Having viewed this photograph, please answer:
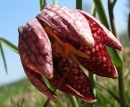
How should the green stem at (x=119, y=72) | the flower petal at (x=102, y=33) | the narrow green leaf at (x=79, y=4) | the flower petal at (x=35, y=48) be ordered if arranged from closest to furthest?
the flower petal at (x=35, y=48)
the flower petal at (x=102, y=33)
the narrow green leaf at (x=79, y=4)
the green stem at (x=119, y=72)

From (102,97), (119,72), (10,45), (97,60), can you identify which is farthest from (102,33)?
(102,97)

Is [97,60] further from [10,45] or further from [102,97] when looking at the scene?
[102,97]

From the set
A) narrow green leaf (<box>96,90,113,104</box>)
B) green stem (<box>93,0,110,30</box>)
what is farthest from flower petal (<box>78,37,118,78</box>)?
narrow green leaf (<box>96,90,113,104</box>)

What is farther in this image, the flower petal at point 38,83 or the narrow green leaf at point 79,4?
the narrow green leaf at point 79,4

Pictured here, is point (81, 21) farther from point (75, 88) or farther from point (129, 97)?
point (129, 97)

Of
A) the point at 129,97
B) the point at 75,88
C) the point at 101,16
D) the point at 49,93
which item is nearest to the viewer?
the point at 49,93

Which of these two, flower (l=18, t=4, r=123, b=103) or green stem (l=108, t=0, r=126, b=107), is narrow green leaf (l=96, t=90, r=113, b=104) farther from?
flower (l=18, t=4, r=123, b=103)

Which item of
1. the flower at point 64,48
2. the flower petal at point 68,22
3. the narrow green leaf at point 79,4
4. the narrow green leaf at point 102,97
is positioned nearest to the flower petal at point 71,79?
the flower at point 64,48

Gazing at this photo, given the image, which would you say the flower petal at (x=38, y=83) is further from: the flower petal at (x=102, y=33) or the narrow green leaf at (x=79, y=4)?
the narrow green leaf at (x=79, y=4)

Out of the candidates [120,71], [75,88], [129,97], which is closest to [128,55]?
[129,97]
